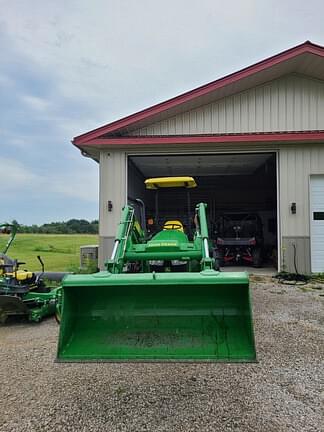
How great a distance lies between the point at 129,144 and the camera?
954 cm

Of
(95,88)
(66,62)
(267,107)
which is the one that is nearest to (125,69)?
(95,88)

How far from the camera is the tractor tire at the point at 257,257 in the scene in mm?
11609

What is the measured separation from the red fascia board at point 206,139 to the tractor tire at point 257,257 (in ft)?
12.6

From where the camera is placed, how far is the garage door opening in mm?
11898

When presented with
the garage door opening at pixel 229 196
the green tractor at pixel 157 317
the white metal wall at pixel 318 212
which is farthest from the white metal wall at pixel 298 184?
the green tractor at pixel 157 317

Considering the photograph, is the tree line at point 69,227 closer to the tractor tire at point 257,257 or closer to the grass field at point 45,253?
the grass field at point 45,253

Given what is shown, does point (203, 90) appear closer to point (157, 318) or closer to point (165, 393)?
→ point (157, 318)

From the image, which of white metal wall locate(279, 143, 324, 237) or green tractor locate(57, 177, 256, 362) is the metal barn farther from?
green tractor locate(57, 177, 256, 362)

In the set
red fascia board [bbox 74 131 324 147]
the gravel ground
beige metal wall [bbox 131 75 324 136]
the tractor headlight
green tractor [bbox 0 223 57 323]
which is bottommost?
the gravel ground

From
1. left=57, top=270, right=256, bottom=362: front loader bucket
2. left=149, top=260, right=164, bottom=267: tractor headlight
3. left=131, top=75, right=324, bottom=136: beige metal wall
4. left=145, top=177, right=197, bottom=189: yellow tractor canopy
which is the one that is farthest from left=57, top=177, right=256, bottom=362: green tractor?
left=131, top=75, right=324, bottom=136: beige metal wall

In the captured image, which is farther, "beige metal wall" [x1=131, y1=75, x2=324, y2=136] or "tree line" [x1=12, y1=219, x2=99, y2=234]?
"tree line" [x1=12, y1=219, x2=99, y2=234]

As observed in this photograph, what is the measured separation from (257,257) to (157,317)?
29.3ft

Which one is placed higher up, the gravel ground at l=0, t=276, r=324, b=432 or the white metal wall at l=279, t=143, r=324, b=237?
the white metal wall at l=279, t=143, r=324, b=237

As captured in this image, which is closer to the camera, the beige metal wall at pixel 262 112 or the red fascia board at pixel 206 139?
the red fascia board at pixel 206 139
